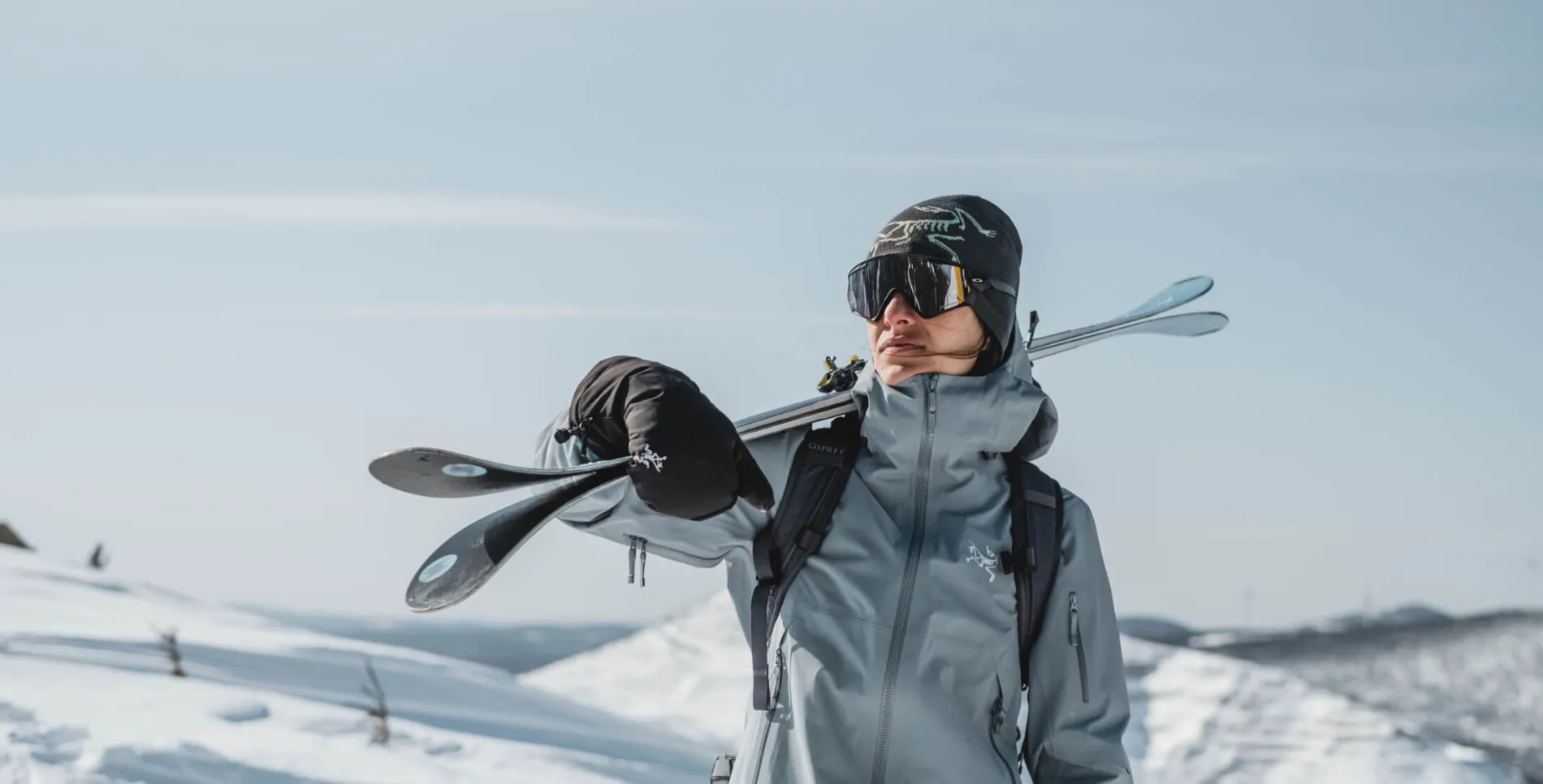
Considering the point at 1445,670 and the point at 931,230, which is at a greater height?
the point at 931,230

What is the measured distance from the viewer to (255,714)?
7375mm

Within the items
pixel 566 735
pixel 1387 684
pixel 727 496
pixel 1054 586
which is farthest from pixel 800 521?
pixel 1387 684

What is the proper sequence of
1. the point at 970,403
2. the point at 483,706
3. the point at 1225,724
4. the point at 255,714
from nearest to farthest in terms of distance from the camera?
the point at 970,403
the point at 255,714
the point at 483,706
the point at 1225,724

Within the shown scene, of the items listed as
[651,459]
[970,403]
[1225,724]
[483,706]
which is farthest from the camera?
[1225,724]

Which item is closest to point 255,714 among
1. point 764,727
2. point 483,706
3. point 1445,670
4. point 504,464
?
point 483,706

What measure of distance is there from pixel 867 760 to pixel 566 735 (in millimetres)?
7199

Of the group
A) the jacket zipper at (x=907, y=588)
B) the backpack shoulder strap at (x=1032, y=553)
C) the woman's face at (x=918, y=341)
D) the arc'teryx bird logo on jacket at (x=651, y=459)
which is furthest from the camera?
the woman's face at (x=918, y=341)

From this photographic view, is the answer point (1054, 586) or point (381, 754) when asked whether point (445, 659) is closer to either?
point (381, 754)

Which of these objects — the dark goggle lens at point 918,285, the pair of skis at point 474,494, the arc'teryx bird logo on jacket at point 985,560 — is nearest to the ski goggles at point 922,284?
the dark goggle lens at point 918,285

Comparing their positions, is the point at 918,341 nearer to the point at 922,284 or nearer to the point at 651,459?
the point at 922,284

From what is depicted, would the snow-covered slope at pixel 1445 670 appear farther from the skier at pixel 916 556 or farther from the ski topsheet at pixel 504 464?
the skier at pixel 916 556

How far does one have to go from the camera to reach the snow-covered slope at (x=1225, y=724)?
11531 mm

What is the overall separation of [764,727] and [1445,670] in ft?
42.4

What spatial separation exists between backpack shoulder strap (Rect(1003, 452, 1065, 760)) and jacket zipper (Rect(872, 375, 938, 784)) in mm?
170
